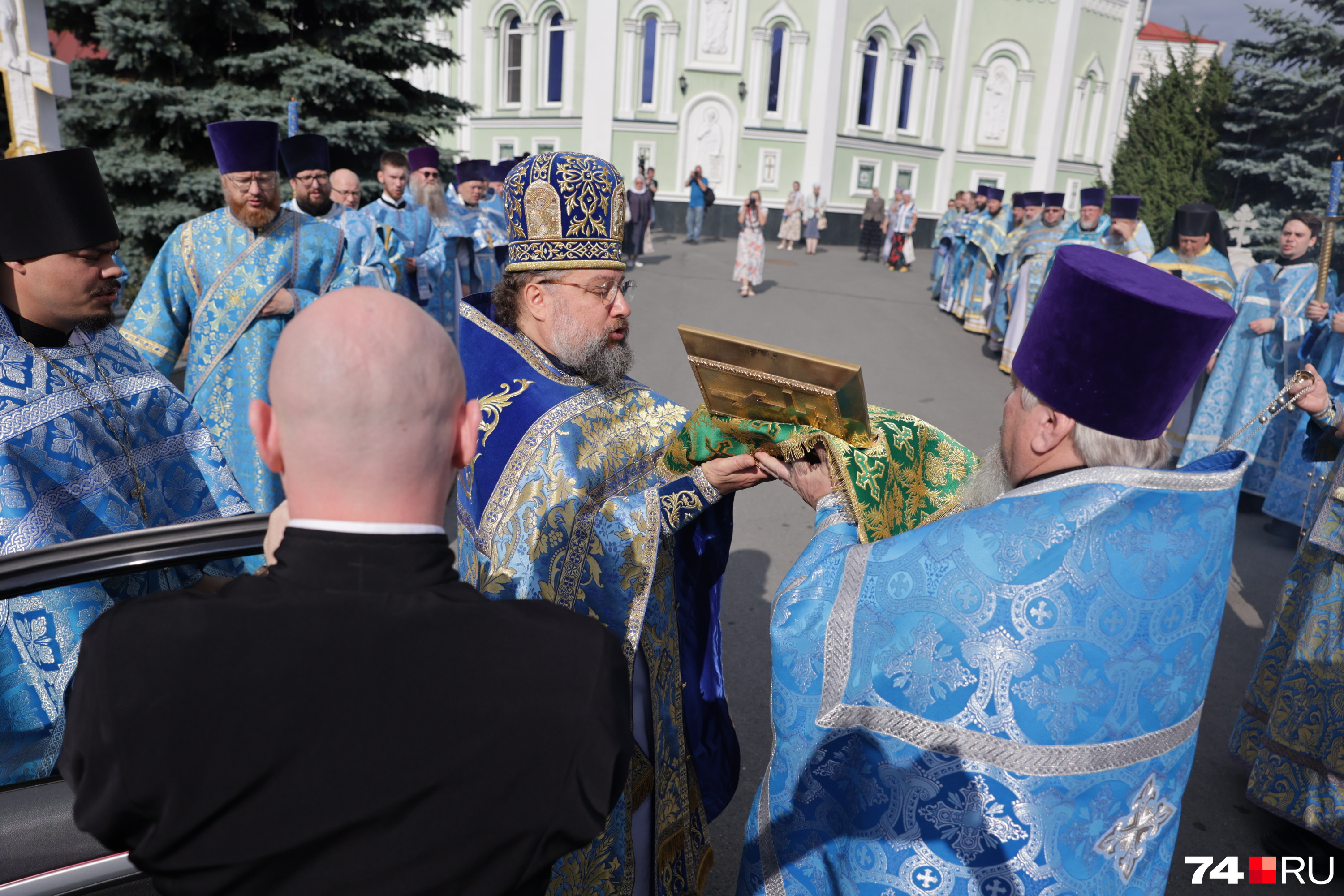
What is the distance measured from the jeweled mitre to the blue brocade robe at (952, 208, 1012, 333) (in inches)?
491

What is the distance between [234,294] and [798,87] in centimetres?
2749

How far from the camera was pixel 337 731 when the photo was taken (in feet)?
3.21

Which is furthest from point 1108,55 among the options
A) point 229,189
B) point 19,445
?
point 19,445

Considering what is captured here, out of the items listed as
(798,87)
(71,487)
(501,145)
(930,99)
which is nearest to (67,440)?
(71,487)

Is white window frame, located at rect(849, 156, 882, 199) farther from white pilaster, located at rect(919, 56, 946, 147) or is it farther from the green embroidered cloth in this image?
the green embroidered cloth

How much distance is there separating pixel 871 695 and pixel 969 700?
0.19 metres

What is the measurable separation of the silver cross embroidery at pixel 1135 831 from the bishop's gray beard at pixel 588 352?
159cm

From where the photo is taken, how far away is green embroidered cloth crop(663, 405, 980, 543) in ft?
6.64

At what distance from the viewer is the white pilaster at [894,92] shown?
30.2 m

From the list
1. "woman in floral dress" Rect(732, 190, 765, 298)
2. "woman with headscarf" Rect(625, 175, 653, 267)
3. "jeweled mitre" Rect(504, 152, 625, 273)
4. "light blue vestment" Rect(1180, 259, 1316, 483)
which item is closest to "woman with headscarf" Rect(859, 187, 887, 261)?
"woman with headscarf" Rect(625, 175, 653, 267)

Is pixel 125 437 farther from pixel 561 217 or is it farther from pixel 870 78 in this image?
pixel 870 78

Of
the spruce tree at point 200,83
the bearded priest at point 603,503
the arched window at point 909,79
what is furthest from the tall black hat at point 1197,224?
the arched window at point 909,79

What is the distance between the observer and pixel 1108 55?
113 feet

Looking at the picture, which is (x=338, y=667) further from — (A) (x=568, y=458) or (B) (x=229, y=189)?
(B) (x=229, y=189)
